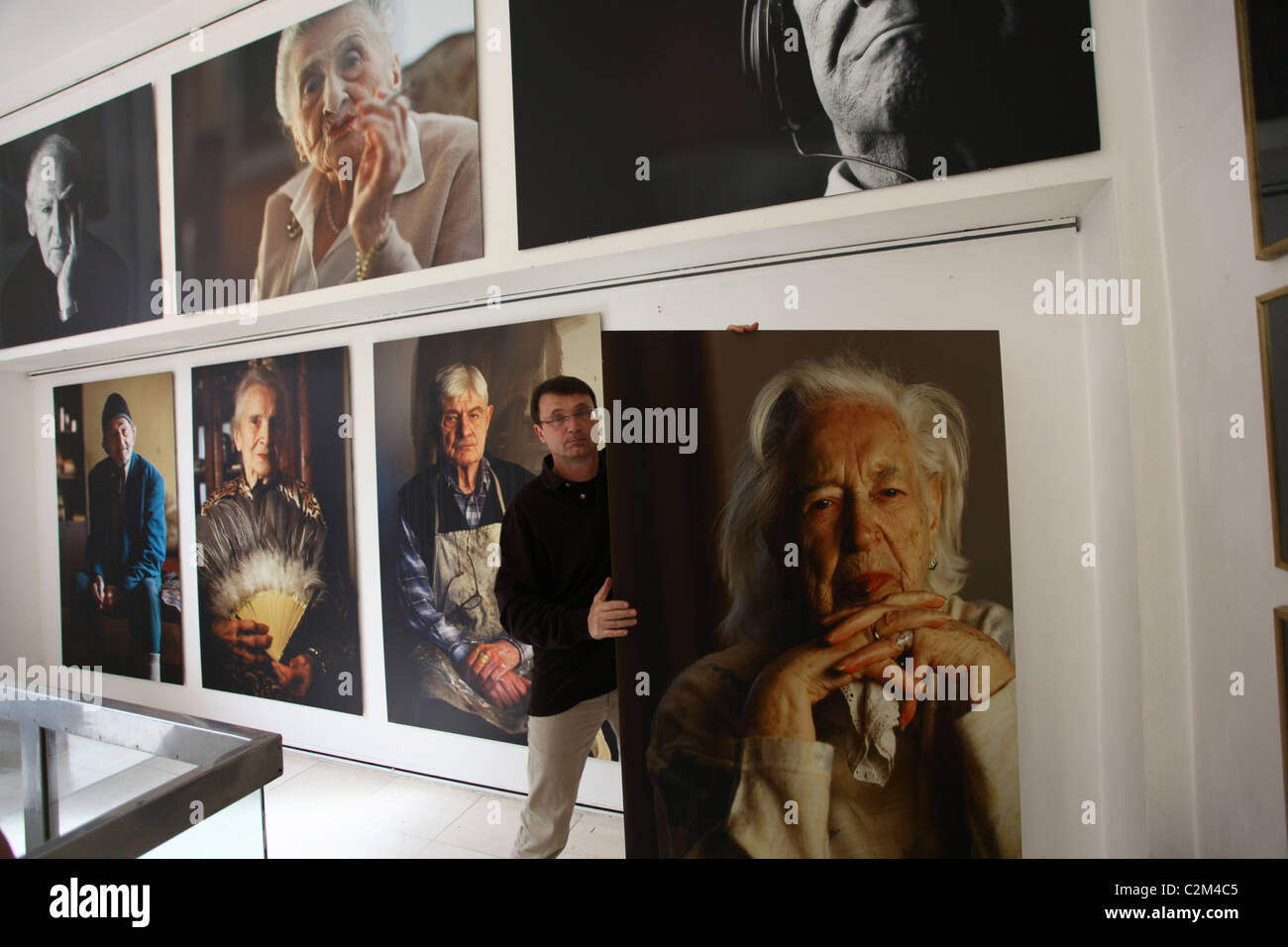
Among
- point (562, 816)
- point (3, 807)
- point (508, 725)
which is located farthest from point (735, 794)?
point (3, 807)

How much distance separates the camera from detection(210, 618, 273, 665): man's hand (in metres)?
3.50

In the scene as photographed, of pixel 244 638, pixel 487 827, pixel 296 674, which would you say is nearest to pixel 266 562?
pixel 244 638

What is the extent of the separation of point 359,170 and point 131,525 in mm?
3003

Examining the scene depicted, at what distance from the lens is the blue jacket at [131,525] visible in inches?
151

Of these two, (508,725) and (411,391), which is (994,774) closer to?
(508,725)

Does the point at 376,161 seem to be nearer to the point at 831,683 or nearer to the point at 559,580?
the point at 559,580

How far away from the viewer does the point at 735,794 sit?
1.64m

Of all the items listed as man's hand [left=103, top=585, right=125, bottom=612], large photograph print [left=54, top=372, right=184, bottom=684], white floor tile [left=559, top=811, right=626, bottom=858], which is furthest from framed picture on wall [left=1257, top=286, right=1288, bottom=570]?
man's hand [left=103, top=585, right=125, bottom=612]

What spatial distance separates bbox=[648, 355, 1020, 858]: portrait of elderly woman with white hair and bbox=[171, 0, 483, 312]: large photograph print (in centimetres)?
171

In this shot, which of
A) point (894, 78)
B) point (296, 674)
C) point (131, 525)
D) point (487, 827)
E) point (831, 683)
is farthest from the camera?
point (131, 525)

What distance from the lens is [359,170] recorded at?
277 centimetres

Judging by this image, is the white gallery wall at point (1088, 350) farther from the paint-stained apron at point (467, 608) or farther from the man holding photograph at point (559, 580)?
the man holding photograph at point (559, 580)

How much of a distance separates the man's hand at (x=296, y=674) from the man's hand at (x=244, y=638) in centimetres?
13
